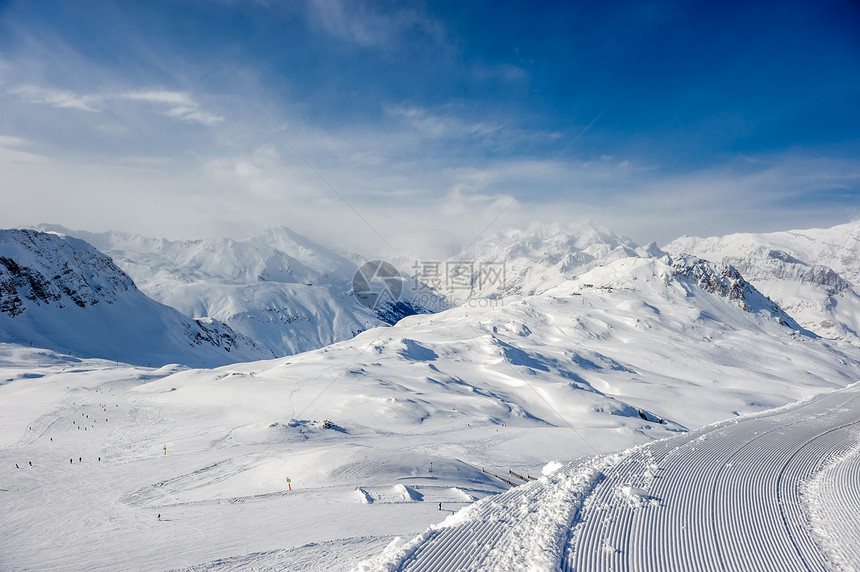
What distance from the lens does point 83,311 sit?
134 meters

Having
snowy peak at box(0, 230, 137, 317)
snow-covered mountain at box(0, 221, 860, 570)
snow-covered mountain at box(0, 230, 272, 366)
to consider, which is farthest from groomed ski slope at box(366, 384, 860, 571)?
snowy peak at box(0, 230, 137, 317)

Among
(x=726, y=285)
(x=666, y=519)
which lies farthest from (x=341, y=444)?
(x=726, y=285)

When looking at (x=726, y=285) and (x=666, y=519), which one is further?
(x=726, y=285)

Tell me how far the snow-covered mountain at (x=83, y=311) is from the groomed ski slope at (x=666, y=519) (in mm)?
136850

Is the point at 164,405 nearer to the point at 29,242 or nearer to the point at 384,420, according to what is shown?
the point at 384,420

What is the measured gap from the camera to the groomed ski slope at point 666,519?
1550 centimetres

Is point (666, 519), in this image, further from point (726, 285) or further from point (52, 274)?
point (726, 285)

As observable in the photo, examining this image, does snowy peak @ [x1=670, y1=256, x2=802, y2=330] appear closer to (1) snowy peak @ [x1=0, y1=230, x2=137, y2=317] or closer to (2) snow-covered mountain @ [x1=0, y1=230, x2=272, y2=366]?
(2) snow-covered mountain @ [x1=0, y1=230, x2=272, y2=366]

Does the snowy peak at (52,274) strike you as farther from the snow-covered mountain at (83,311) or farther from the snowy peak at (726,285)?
the snowy peak at (726,285)

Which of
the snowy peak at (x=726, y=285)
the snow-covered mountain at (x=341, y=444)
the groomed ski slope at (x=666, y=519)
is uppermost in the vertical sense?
the snowy peak at (x=726, y=285)

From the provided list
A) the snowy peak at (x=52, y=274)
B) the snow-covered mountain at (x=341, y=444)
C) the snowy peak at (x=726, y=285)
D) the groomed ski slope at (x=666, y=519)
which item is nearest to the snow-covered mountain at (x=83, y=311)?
the snowy peak at (x=52, y=274)

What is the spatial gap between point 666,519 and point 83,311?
168368mm

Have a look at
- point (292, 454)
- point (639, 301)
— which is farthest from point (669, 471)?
point (639, 301)

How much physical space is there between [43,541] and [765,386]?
379 ft
